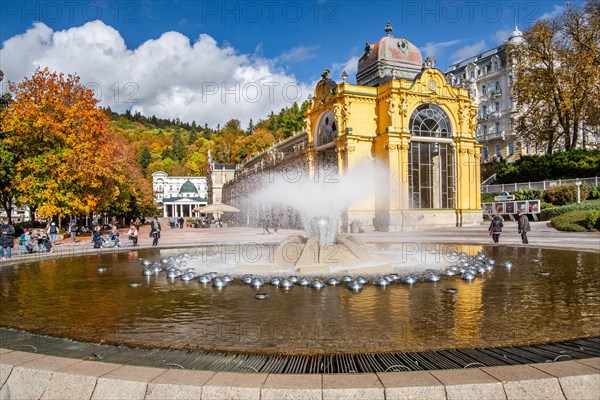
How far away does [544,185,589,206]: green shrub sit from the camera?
41281 mm

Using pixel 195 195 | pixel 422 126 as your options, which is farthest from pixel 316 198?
pixel 195 195

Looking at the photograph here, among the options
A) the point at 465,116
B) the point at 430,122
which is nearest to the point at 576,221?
the point at 430,122

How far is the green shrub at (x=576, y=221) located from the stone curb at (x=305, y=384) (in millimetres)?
29726

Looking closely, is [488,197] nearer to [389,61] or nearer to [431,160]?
[431,160]

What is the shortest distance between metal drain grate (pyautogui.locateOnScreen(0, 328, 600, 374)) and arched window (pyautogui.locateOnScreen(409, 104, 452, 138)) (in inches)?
1478

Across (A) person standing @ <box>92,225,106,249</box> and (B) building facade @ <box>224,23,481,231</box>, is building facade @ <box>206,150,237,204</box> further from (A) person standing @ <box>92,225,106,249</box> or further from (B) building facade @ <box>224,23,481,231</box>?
(A) person standing @ <box>92,225,106,249</box>

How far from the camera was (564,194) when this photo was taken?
137 ft

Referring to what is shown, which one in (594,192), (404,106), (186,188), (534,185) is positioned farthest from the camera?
(186,188)

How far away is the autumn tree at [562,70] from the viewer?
4541 centimetres

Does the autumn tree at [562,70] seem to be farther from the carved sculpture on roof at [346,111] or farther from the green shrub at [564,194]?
the carved sculpture on roof at [346,111]

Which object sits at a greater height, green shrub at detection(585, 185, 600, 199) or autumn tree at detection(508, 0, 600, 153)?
autumn tree at detection(508, 0, 600, 153)

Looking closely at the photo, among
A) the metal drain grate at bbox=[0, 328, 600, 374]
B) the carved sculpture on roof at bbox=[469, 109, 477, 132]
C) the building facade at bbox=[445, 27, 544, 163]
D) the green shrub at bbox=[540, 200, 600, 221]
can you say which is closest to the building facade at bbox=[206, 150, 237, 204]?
the building facade at bbox=[445, 27, 544, 163]

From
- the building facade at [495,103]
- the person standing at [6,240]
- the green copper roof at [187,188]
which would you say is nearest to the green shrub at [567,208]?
the person standing at [6,240]

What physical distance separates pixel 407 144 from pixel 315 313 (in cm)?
3465
